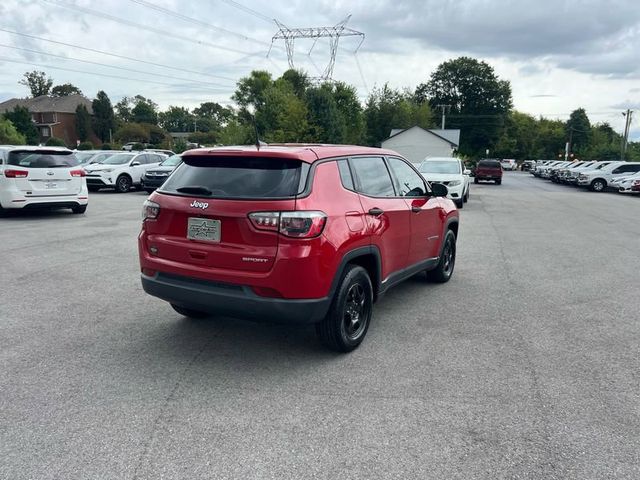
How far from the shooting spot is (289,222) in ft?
12.1

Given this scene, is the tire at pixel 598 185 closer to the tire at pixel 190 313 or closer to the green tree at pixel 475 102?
the tire at pixel 190 313

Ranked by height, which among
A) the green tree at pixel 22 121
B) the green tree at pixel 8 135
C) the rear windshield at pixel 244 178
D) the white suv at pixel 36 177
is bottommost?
the white suv at pixel 36 177

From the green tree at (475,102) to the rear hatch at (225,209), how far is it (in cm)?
8534

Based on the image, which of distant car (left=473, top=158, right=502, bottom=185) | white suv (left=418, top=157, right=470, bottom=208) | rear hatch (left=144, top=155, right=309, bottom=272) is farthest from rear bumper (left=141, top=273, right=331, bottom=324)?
distant car (left=473, top=158, right=502, bottom=185)

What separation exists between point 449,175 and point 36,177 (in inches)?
483

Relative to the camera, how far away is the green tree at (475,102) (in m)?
83.2

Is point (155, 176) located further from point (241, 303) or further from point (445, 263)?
point (241, 303)

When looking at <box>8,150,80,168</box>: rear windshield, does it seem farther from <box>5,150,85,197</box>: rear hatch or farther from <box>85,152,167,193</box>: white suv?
<box>85,152,167,193</box>: white suv

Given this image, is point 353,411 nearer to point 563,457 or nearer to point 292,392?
point 292,392

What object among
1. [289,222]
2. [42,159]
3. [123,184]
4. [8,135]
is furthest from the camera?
[8,135]

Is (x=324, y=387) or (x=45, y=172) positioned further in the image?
(x=45, y=172)

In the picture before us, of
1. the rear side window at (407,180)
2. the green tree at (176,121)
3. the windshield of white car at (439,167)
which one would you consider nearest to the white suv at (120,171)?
the windshield of white car at (439,167)

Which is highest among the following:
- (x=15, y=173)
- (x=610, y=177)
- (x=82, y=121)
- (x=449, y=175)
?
(x=82, y=121)

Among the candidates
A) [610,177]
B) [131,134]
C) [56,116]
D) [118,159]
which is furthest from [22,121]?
[610,177]
